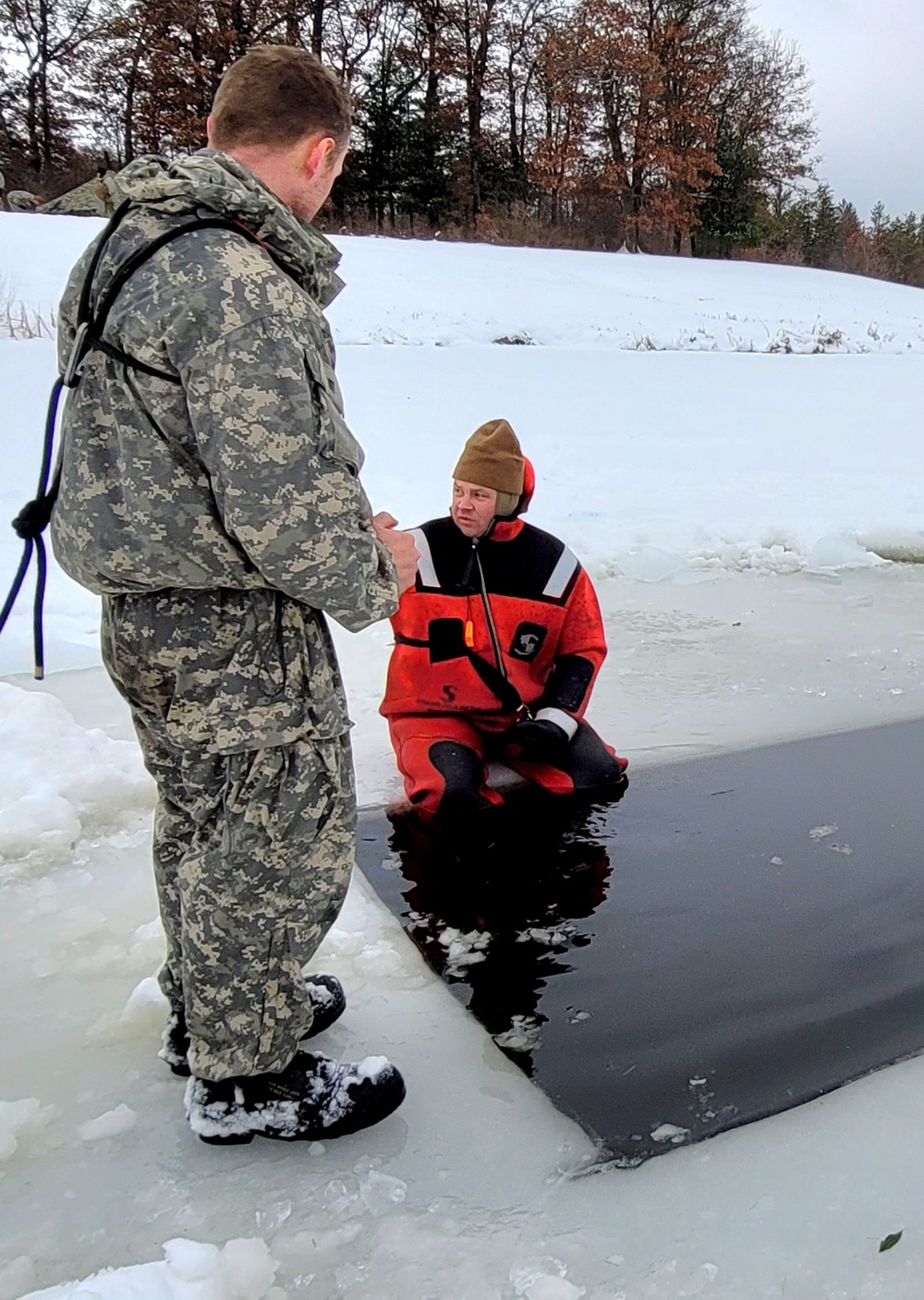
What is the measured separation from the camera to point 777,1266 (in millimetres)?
1615

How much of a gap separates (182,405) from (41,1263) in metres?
1.26

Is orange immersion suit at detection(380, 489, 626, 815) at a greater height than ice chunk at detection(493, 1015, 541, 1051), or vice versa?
orange immersion suit at detection(380, 489, 626, 815)

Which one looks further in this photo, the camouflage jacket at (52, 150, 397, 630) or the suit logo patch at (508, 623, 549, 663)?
the suit logo patch at (508, 623, 549, 663)

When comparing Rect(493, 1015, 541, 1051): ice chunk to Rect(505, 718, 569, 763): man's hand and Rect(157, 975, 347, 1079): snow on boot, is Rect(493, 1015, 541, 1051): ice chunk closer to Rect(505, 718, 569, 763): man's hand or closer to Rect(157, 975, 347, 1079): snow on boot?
Rect(157, 975, 347, 1079): snow on boot

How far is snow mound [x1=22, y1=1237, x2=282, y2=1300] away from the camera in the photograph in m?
1.46

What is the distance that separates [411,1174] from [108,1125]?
1.75 feet

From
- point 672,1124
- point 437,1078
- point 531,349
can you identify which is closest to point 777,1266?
point 672,1124

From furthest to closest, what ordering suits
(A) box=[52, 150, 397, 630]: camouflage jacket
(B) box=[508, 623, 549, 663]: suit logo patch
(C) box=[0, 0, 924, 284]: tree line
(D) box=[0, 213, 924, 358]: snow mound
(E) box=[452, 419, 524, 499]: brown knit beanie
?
(C) box=[0, 0, 924, 284]: tree line
(D) box=[0, 213, 924, 358]: snow mound
(B) box=[508, 623, 549, 663]: suit logo patch
(E) box=[452, 419, 524, 499]: brown knit beanie
(A) box=[52, 150, 397, 630]: camouflage jacket

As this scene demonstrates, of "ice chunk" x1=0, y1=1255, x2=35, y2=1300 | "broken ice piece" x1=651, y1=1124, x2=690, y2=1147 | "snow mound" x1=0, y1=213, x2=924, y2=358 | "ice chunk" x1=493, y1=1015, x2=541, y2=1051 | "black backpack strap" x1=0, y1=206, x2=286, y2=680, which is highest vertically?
"snow mound" x1=0, y1=213, x2=924, y2=358

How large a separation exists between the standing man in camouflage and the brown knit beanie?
1336 mm

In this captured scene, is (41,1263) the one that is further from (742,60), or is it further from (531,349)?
(742,60)

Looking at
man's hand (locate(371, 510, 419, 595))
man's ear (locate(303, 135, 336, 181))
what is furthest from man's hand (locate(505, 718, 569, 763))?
man's ear (locate(303, 135, 336, 181))

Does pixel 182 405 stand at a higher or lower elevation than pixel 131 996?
higher

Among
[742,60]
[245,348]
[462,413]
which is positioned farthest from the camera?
[742,60]
